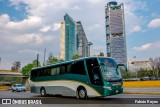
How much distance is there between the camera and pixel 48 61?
3115 inches

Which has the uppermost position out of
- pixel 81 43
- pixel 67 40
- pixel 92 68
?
pixel 81 43

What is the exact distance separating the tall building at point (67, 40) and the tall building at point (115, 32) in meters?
47.5

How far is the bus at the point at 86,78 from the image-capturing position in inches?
653

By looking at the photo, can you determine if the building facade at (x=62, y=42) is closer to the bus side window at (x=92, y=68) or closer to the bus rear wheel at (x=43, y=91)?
the bus rear wheel at (x=43, y=91)

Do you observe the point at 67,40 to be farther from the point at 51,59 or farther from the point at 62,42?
the point at 51,59

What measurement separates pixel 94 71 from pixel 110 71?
1.10 m

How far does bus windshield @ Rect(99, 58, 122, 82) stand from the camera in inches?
653

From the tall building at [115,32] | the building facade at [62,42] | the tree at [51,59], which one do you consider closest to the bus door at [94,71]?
the tree at [51,59]

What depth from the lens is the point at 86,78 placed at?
1772 centimetres

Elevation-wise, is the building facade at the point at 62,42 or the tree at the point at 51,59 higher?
the building facade at the point at 62,42

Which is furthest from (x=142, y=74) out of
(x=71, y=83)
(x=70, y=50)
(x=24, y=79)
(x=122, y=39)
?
(x=71, y=83)

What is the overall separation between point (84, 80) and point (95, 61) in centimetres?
172

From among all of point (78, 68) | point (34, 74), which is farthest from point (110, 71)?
point (34, 74)

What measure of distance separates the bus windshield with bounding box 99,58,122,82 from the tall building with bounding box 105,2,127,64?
152m
